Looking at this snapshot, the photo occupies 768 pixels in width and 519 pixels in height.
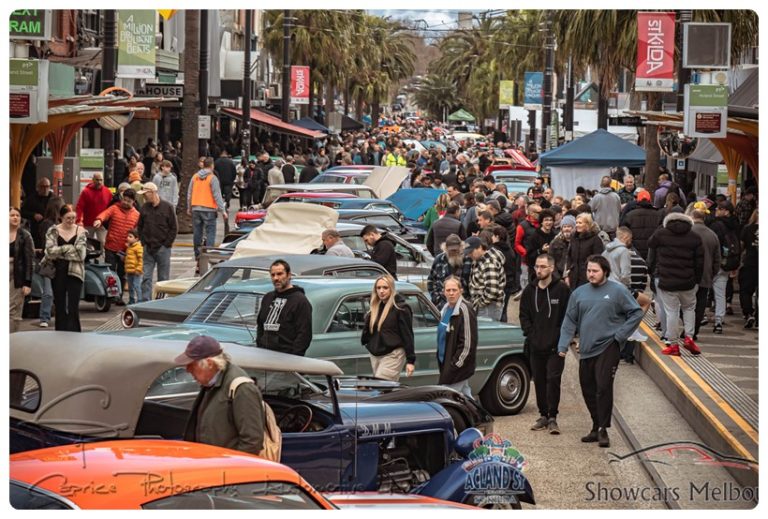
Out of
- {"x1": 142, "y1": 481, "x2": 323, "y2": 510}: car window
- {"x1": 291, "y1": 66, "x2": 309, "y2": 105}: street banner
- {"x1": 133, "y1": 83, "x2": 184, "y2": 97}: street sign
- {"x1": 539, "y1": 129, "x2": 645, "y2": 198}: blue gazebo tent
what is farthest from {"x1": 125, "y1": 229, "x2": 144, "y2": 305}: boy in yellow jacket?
{"x1": 291, "y1": 66, "x2": 309, "y2": 105}: street banner

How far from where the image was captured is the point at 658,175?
104 ft

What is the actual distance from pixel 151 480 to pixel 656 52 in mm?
22879

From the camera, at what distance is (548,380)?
12836mm

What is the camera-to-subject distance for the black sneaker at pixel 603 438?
12.2 meters

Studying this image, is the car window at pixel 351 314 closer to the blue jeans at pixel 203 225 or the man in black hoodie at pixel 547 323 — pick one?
the man in black hoodie at pixel 547 323

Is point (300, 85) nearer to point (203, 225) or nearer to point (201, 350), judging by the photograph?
point (203, 225)

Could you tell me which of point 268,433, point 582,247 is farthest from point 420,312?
point 268,433

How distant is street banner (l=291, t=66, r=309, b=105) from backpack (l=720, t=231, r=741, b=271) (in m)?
46.5

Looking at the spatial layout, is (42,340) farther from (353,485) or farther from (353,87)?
(353,87)

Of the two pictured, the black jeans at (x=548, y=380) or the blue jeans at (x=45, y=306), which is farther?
the blue jeans at (x=45, y=306)

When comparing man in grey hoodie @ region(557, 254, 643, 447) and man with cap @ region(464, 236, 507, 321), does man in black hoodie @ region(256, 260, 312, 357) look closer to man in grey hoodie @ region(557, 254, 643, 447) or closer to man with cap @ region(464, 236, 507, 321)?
man in grey hoodie @ region(557, 254, 643, 447)

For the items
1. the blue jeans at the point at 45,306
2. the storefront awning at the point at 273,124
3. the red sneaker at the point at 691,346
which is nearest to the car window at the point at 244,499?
the red sneaker at the point at 691,346

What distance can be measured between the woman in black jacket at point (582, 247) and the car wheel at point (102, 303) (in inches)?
265

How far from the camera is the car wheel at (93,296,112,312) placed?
19.7 meters
